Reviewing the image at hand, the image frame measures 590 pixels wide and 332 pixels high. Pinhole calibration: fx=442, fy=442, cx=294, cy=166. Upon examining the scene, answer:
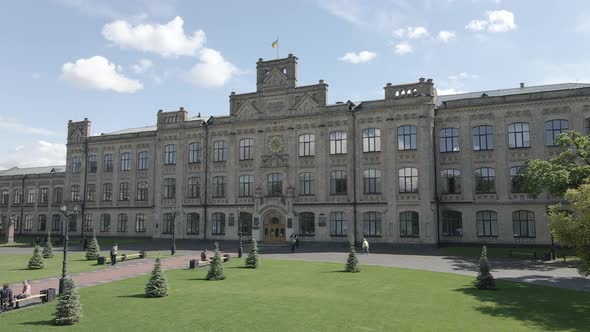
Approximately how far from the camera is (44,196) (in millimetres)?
76750

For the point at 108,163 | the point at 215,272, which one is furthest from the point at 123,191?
the point at 215,272

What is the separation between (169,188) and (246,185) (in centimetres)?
1217

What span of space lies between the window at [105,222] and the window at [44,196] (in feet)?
55.9

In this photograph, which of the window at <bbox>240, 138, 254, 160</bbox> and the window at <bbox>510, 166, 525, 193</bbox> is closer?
the window at <bbox>510, 166, 525, 193</bbox>

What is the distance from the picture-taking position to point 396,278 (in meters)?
28.3

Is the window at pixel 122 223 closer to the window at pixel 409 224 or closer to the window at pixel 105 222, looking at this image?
the window at pixel 105 222

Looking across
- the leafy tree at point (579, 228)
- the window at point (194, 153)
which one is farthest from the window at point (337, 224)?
the leafy tree at point (579, 228)

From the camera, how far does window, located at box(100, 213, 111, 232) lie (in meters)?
65.6

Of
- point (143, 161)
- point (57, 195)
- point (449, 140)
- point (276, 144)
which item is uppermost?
point (276, 144)

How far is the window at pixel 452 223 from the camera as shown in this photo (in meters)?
48.0

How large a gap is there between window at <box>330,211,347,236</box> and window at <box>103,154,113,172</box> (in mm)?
35971

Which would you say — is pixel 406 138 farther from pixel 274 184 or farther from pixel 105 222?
pixel 105 222

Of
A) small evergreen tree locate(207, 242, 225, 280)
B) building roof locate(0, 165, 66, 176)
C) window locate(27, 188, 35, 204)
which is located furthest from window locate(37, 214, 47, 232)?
small evergreen tree locate(207, 242, 225, 280)

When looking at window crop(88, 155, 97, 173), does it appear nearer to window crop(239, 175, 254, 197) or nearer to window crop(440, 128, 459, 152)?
window crop(239, 175, 254, 197)
